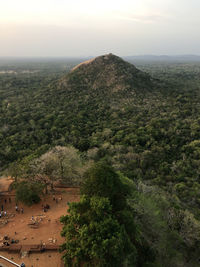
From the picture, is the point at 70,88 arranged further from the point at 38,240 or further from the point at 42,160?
the point at 38,240

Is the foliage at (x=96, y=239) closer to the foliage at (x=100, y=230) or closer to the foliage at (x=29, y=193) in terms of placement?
the foliage at (x=100, y=230)

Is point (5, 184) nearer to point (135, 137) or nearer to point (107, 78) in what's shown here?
point (135, 137)

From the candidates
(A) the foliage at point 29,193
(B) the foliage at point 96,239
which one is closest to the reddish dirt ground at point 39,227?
(A) the foliage at point 29,193

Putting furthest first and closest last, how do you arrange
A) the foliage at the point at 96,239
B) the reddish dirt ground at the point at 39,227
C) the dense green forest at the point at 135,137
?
the dense green forest at the point at 135,137
the reddish dirt ground at the point at 39,227
the foliage at the point at 96,239

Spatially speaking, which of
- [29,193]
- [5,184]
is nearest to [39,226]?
[29,193]

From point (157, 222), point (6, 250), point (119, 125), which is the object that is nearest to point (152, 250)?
point (157, 222)

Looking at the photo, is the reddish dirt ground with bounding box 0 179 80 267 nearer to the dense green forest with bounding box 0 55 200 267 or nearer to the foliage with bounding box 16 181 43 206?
the foliage with bounding box 16 181 43 206
